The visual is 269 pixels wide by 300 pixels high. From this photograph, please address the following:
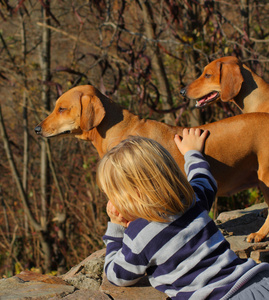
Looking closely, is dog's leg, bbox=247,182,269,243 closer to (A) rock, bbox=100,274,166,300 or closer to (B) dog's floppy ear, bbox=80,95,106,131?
(A) rock, bbox=100,274,166,300

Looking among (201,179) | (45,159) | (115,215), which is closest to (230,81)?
(201,179)

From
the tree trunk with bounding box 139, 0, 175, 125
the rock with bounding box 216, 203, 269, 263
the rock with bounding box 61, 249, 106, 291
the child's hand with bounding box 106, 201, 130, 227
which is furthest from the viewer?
the tree trunk with bounding box 139, 0, 175, 125

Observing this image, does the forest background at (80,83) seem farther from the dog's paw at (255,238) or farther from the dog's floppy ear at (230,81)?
the dog's paw at (255,238)

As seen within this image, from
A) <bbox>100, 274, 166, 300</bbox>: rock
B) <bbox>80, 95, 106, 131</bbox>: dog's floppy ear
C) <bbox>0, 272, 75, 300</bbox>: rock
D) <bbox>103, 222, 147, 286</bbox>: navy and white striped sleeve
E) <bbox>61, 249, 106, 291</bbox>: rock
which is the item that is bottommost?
<bbox>61, 249, 106, 291</bbox>: rock

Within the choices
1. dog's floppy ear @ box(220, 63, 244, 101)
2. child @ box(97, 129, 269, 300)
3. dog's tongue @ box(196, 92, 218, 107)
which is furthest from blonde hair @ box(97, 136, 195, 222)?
dog's tongue @ box(196, 92, 218, 107)

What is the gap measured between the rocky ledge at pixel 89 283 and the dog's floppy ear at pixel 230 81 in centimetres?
139

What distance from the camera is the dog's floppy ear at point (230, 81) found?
4285mm

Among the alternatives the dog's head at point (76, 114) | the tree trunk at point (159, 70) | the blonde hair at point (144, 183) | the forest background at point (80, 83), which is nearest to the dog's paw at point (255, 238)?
the blonde hair at point (144, 183)

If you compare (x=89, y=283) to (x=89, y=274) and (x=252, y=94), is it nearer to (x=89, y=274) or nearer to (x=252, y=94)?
(x=89, y=274)

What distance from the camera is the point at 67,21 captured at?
9.23 m

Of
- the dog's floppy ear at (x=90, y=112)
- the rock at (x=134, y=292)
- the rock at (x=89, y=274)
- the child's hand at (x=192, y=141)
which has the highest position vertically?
the dog's floppy ear at (x=90, y=112)

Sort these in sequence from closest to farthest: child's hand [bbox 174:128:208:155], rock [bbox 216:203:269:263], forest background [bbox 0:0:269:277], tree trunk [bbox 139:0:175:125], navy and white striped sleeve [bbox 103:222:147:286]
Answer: navy and white striped sleeve [bbox 103:222:147:286]
child's hand [bbox 174:128:208:155]
rock [bbox 216:203:269:263]
forest background [bbox 0:0:269:277]
tree trunk [bbox 139:0:175:125]

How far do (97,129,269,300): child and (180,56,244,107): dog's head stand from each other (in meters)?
2.27

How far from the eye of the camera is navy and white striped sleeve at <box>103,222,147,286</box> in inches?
88.0
